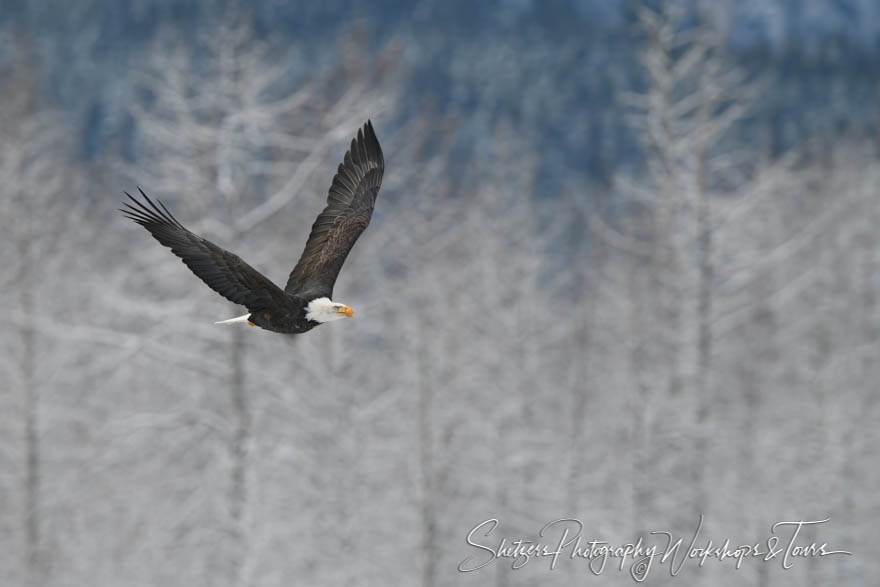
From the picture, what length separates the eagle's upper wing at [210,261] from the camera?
457 centimetres

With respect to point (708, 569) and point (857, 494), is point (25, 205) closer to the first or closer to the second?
→ point (708, 569)

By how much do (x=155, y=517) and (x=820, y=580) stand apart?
36.2ft

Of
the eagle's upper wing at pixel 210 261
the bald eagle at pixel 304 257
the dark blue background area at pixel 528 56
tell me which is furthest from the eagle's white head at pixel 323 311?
the dark blue background area at pixel 528 56

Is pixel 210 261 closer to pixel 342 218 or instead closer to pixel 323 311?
pixel 323 311

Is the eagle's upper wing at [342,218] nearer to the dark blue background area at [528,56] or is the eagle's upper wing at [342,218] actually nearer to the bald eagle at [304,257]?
the bald eagle at [304,257]

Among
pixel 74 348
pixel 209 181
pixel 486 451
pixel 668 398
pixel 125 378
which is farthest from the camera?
pixel 125 378

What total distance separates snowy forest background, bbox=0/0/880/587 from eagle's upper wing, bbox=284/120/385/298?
2345 millimetres

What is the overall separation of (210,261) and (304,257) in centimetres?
145

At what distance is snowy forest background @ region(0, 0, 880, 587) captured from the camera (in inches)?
369

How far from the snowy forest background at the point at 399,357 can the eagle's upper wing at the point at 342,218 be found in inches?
92.3

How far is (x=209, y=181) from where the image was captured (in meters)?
8.74

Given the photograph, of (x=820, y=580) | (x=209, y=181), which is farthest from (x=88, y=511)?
(x=820, y=580)

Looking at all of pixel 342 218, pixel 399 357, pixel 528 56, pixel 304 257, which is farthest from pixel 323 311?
pixel 528 56

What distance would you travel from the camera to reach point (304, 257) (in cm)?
607
